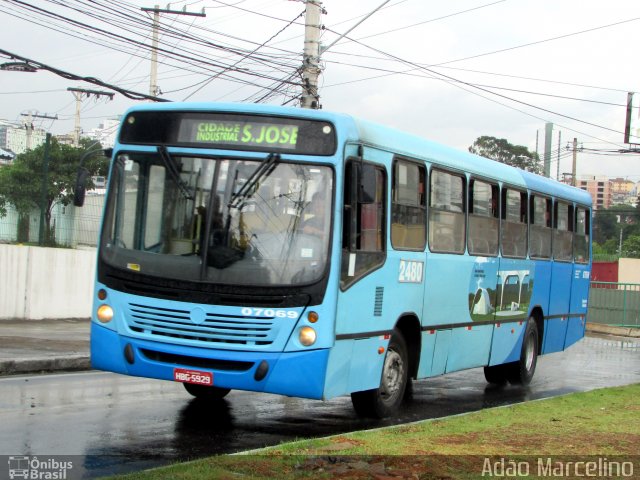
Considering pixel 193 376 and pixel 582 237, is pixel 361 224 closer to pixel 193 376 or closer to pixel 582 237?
pixel 193 376

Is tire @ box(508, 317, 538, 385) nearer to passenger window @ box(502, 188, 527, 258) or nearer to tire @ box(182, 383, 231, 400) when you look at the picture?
passenger window @ box(502, 188, 527, 258)

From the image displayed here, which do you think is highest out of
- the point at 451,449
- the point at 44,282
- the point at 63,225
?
the point at 63,225

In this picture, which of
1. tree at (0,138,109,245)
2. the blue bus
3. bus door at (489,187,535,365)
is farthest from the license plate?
tree at (0,138,109,245)

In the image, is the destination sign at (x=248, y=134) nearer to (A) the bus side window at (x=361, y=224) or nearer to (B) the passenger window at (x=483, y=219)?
(A) the bus side window at (x=361, y=224)

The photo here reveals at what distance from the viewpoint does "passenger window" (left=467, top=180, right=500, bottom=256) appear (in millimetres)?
13008

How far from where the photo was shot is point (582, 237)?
1838 centimetres

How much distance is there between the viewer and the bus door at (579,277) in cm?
1800

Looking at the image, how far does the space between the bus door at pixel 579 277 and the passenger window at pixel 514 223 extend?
3056 mm

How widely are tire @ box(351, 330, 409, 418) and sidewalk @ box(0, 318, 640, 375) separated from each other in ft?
16.2

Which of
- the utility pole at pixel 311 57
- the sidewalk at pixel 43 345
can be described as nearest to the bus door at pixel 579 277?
the utility pole at pixel 311 57

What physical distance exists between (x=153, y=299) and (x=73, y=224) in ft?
42.6

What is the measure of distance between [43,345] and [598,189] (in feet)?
594

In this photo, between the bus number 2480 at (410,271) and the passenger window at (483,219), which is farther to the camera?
the passenger window at (483,219)

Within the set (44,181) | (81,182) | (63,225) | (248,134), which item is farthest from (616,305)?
(248,134)
